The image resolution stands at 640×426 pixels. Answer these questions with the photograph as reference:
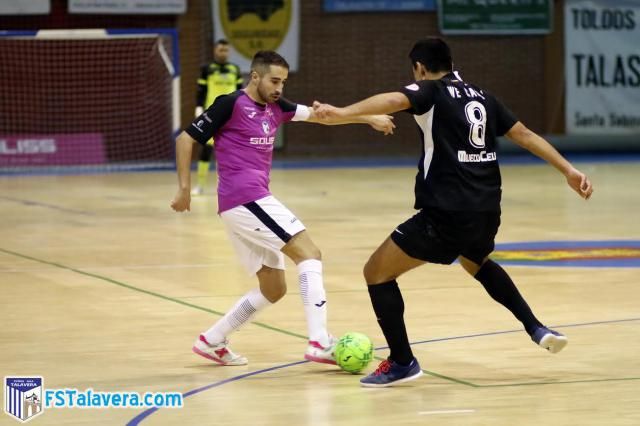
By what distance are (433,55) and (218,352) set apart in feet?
7.41

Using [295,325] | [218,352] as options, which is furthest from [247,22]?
[218,352]

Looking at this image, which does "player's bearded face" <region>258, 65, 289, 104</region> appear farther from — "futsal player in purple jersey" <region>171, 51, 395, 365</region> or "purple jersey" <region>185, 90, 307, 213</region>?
"purple jersey" <region>185, 90, 307, 213</region>

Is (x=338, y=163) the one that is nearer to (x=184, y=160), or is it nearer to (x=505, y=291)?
(x=184, y=160)

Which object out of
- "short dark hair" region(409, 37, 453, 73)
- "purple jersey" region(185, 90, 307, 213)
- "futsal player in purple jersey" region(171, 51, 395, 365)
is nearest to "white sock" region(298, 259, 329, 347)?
"futsal player in purple jersey" region(171, 51, 395, 365)

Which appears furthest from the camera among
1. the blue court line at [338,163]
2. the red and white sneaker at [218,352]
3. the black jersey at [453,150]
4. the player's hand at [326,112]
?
the blue court line at [338,163]

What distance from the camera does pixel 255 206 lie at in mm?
8148

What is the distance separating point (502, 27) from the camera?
29.8 m

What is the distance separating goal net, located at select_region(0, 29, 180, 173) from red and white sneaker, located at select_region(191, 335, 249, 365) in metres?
18.7

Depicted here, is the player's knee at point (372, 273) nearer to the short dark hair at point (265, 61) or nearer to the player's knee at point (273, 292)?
the player's knee at point (273, 292)

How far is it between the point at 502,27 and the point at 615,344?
21.6 metres

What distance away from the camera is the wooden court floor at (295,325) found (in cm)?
709

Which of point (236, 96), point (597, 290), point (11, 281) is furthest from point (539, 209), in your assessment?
point (236, 96)

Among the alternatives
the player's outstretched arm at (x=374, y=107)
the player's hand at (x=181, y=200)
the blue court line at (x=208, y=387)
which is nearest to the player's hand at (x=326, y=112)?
the player's outstretched arm at (x=374, y=107)

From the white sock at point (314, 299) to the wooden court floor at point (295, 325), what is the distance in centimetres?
25
